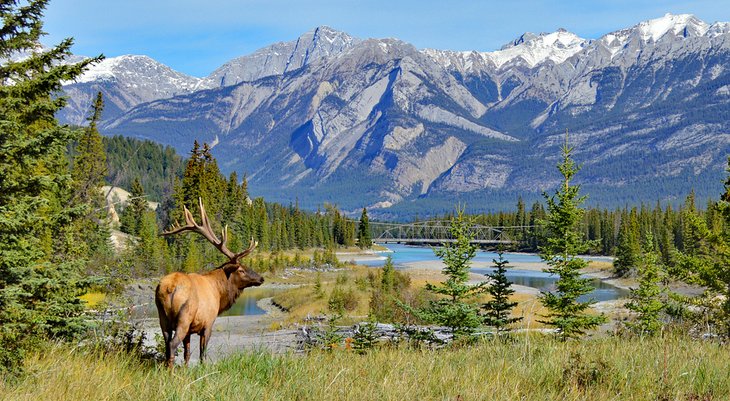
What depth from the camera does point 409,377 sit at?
17.3 ft

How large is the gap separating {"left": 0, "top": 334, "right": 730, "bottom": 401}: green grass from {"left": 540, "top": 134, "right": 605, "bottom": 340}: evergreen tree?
12.6 meters

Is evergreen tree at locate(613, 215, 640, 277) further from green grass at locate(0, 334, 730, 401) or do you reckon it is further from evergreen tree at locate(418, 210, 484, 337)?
green grass at locate(0, 334, 730, 401)

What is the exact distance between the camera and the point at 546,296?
63.6 ft

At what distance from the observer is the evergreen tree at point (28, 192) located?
7.89 metres

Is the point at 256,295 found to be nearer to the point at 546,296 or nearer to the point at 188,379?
the point at 546,296

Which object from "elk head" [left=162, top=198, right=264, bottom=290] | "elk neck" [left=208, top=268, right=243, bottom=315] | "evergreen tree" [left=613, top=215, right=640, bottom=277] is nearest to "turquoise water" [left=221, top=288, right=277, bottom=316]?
"elk head" [left=162, top=198, right=264, bottom=290]

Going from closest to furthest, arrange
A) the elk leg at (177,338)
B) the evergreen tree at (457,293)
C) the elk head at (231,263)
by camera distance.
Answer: the elk leg at (177,338), the elk head at (231,263), the evergreen tree at (457,293)

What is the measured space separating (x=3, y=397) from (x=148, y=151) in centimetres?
19285

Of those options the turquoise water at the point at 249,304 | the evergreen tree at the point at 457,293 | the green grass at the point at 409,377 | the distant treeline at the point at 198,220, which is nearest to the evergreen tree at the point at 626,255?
the turquoise water at the point at 249,304

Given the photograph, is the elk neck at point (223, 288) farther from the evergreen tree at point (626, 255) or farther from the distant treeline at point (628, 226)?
the evergreen tree at point (626, 255)

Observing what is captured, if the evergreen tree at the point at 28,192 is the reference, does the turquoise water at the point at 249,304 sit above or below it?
below

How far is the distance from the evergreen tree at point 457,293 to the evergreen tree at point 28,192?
348 inches

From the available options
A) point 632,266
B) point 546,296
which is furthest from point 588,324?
point 632,266

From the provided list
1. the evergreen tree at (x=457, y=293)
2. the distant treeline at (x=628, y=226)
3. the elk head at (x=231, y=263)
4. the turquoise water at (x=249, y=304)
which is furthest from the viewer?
the distant treeline at (x=628, y=226)
